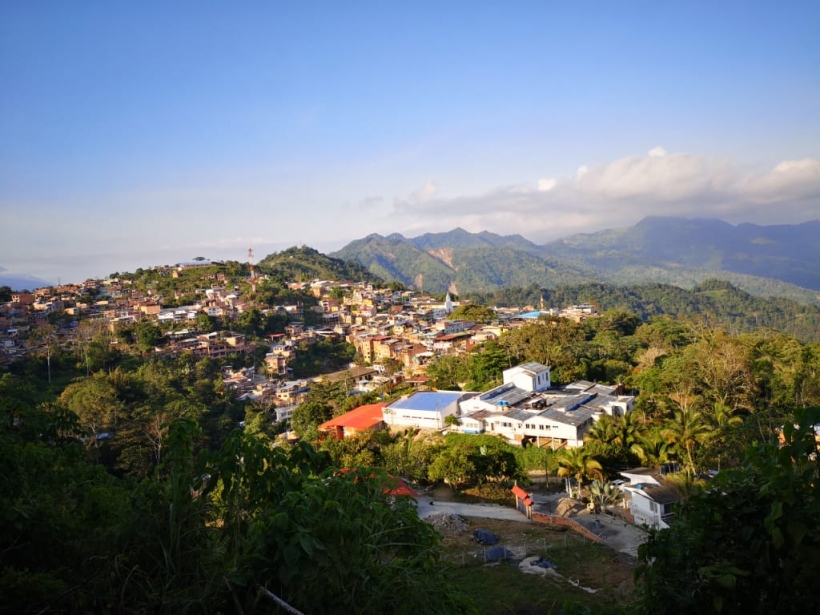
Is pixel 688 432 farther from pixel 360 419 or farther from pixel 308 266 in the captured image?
pixel 308 266

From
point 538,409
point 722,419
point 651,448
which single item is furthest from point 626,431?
point 538,409

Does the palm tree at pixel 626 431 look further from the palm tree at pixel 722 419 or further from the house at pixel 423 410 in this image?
the house at pixel 423 410

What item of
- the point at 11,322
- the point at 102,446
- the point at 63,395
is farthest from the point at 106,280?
the point at 102,446

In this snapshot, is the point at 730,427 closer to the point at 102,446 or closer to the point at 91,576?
the point at 91,576

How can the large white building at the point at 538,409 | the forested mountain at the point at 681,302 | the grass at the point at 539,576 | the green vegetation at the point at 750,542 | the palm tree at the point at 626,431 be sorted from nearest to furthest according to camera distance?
1. the green vegetation at the point at 750,542
2. the grass at the point at 539,576
3. the palm tree at the point at 626,431
4. the large white building at the point at 538,409
5. the forested mountain at the point at 681,302

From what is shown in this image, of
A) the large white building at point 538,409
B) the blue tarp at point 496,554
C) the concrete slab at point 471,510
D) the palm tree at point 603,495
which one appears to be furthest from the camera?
the large white building at point 538,409

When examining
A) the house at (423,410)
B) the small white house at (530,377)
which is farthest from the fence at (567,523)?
the small white house at (530,377)

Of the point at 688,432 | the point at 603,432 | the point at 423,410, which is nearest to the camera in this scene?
the point at 688,432
